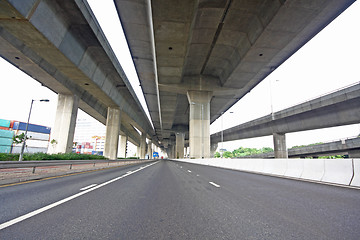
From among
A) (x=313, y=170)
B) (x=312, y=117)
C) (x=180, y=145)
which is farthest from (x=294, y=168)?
(x=180, y=145)

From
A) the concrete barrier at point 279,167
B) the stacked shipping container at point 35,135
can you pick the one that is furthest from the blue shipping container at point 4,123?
the concrete barrier at point 279,167

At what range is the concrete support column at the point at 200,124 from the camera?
106ft

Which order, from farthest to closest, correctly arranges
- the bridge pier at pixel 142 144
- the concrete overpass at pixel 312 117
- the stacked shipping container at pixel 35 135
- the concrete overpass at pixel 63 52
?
the stacked shipping container at pixel 35 135 → the bridge pier at pixel 142 144 → the concrete overpass at pixel 312 117 → the concrete overpass at pixel 63 52

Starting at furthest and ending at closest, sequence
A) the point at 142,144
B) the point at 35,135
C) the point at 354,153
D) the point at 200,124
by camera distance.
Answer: the point at 35,135 → the point at 142,144 → the point at 354,153 → the point at 200,124

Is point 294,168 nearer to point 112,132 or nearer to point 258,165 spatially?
point 258,165

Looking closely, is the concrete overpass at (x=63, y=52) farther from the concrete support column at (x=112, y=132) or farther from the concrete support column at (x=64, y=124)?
the concrete support column at (x=112, y=132)

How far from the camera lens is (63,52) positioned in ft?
50.9

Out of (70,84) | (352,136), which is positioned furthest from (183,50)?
(352,136)

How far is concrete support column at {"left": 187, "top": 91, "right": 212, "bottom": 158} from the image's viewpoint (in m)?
32.3

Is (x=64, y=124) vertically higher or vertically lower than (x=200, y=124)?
lower

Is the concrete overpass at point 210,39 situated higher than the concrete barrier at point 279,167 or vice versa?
the concrete overpass at point 210,39

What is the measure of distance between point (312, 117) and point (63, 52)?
1167 inches

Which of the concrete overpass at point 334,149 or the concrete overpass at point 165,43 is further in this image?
the concrete overpass at point 334,149

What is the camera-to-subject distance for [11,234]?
2650 millimetres
